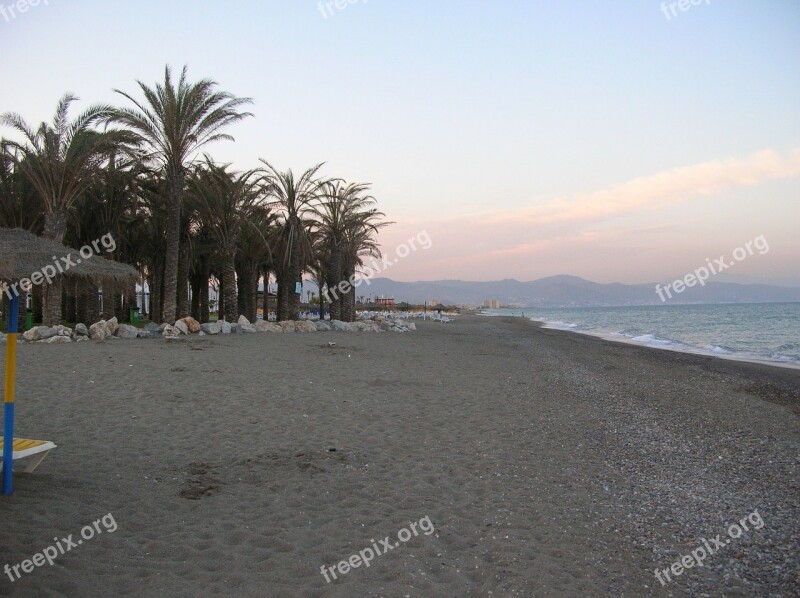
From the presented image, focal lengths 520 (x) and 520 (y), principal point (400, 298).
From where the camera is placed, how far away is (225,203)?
22.7 metres

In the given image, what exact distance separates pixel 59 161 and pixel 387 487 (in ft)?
60.8

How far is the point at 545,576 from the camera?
3678 mm

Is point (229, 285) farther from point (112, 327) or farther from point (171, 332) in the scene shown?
point (112, 327)

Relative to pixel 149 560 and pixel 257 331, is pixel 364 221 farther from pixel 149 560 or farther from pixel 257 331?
pixel 149 560

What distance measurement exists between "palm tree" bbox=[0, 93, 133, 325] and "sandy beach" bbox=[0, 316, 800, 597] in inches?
385

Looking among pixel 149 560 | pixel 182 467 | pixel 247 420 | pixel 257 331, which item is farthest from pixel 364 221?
pixel 149 560

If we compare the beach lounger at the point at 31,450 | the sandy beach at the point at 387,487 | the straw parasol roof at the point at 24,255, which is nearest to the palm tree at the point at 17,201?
the sandy beach at the point at 387,487

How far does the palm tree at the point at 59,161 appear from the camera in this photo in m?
17.9

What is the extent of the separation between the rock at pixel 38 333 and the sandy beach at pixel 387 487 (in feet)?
18.5

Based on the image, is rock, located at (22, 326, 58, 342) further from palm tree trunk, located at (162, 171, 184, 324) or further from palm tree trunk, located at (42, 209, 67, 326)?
palm tree trunk, located at (162, 171, 184, 324)

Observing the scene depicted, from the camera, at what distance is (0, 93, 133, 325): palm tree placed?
17875 mm

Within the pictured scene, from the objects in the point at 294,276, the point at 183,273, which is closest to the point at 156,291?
the point at 183,273

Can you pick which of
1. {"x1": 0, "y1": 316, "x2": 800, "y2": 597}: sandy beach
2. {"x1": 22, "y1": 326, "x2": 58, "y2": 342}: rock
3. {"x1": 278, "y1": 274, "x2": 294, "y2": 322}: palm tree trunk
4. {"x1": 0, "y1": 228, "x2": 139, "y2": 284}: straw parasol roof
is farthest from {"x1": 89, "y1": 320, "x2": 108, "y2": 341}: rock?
{"x1": 278, "y1": 274, "x2": 294, "y2": 322}: palm tree trunk

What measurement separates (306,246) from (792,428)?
70.6 feet
